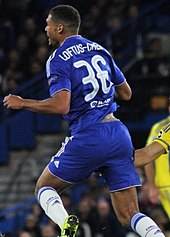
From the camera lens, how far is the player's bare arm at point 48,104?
24.5 feet

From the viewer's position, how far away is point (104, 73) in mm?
7852

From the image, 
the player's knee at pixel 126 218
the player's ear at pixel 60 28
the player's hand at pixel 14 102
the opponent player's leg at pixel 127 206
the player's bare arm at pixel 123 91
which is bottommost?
the player's knee at pixel 126 218

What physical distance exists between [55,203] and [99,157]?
520 millimetres

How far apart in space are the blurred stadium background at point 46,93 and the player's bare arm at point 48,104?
4.89 meters

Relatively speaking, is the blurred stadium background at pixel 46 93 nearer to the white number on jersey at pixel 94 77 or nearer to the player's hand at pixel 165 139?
the player's hand at pixel 165 139

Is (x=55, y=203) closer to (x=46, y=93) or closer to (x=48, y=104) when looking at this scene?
(x=48, y=104)

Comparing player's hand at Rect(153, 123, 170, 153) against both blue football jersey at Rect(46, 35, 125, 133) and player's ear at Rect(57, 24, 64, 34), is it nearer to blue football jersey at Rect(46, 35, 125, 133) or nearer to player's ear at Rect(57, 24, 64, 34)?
blue football jersey at Rect(46, 35, 125, 133)

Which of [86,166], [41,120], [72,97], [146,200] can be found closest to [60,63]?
[72,97]

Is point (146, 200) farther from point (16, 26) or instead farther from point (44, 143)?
point (16, 26)

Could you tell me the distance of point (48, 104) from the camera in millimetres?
7500

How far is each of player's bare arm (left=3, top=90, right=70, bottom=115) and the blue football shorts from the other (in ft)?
1.28

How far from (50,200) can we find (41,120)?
8.05 m

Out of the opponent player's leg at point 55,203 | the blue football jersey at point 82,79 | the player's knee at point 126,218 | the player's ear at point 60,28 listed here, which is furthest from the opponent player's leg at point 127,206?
the player's ear at point 60,28

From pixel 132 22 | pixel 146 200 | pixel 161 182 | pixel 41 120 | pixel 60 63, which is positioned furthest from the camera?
pixel 132 22
